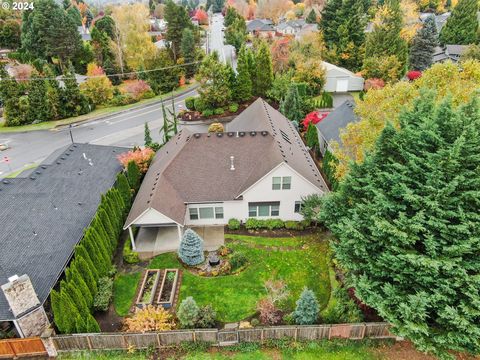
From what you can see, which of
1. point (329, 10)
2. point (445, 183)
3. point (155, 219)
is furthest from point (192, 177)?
point (329, 10)

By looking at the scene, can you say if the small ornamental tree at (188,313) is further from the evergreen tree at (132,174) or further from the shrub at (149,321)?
the evergreen tree at (132,174)

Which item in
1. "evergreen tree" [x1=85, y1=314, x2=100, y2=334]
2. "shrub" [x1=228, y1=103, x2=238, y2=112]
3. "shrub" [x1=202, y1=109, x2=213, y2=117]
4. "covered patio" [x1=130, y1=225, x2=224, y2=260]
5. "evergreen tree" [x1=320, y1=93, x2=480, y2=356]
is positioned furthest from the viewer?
"shrub" [x1=228, y1=103, x2=238, y2=112]

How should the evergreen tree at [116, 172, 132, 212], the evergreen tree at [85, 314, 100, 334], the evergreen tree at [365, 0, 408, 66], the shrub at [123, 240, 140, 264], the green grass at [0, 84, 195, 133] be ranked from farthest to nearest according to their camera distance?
the evergreen tree at [365, 0, 408, 66]
the green grass at [0, 84, 195, 133]
the evergreen tree at [116, 172, 132, 212]
the shrub at [123, 240, 140, 264]
the evergreen tree at [85, 314, 100, 334]

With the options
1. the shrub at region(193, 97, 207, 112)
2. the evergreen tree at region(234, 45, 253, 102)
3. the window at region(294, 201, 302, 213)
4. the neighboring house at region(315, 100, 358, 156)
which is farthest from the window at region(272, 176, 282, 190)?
the evergreen tree at region(234, 45, 253, 102)

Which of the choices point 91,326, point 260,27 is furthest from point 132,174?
point 260,27

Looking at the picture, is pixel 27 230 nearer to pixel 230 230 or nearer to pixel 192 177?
pixel 192 177

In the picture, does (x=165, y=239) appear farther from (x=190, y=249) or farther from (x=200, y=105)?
(x=200, y=105)

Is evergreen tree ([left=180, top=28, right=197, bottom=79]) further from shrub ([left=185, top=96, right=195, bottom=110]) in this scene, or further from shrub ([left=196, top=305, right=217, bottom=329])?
shrub ([left=196, top=305, right=217, bottom=329])
